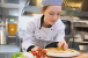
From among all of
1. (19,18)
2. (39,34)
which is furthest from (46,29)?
(19,18)

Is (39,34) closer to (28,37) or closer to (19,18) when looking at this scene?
(28,37)

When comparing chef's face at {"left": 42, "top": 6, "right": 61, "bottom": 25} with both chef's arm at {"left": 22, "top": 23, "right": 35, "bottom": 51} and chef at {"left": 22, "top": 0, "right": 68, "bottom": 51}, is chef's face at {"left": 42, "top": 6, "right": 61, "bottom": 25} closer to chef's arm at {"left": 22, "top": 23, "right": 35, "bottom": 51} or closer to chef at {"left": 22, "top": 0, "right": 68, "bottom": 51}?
chef at {"left": 22, "top": 0, "right": 68, "bottom": 51}

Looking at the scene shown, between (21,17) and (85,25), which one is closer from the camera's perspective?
(21,17)

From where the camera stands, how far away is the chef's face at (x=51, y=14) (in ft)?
2.70

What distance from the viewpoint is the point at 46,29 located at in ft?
2.76

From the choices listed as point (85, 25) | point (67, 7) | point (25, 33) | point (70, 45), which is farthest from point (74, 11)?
point (25, 33)

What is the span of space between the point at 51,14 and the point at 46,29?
0.39ft

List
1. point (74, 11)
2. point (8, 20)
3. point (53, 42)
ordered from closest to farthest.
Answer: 1. point (8, 20)
2. point (53, 42)
3. point (74, 11)

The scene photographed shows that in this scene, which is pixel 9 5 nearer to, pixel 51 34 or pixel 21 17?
pixel 21 17

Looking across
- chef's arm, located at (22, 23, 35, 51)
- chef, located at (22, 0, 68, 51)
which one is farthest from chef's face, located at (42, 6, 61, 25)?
chef's arm, located at (22, 23, 35, 51)

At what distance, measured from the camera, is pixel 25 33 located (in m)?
0.80

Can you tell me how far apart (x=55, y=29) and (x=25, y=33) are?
23 cm

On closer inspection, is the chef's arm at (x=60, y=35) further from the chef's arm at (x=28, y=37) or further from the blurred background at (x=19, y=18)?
the chef's arm at (x=28, y=37)

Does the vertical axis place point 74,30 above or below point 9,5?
below
